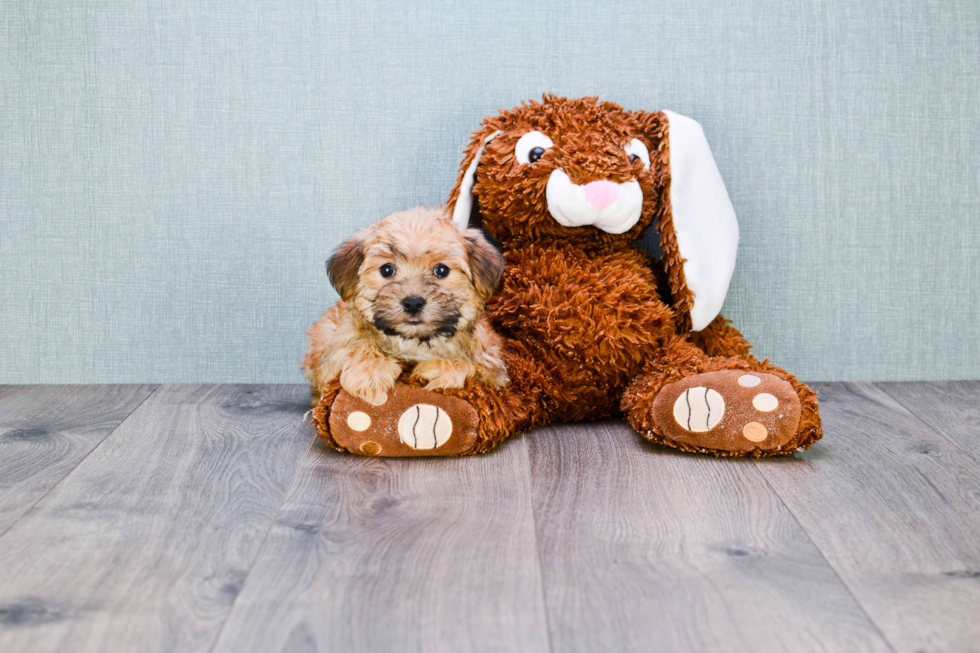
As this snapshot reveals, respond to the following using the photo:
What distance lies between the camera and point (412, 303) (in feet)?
3.78

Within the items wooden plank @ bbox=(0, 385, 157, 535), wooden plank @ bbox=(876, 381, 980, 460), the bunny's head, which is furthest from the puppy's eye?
wooden plank @ bbox=(0, 385, 157, 535)

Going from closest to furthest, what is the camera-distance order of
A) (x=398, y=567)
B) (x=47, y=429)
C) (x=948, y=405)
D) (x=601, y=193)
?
(x=398, y=567), (x=601, y=193), (x=47, y=429), (x=948, y=405)

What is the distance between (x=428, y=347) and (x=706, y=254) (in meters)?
0.51

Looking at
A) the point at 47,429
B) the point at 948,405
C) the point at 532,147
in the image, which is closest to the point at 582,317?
the point at 532,147

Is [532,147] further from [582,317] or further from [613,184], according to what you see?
[582,317]

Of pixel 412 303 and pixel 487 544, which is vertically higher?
pixel 412 303

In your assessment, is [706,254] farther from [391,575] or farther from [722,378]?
[391,575]

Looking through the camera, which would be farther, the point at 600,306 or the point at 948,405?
the point at 948,405

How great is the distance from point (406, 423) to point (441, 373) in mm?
88

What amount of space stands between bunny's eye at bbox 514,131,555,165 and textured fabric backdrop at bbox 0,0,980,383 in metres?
0.28

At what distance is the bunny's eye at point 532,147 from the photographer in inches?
53.4

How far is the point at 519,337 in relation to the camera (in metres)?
1.39

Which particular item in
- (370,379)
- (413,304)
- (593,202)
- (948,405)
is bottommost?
(948,405)

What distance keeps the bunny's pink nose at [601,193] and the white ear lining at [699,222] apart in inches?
5.3
